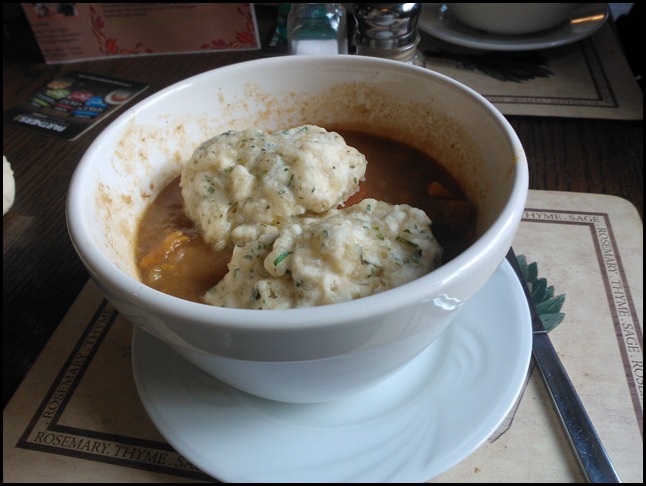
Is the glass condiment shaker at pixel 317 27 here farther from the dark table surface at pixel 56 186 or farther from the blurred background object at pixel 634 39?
the blurred background object at pixel 634 39

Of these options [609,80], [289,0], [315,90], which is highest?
[315,90]

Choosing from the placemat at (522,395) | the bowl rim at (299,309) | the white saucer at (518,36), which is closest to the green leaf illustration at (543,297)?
the placemat at (522,395)

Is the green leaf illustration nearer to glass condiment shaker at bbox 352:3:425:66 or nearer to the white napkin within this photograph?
glass condiment shaker at bbox 352:3:425:66

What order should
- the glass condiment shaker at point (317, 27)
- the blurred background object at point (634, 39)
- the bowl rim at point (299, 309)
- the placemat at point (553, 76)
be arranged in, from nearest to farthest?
the bowl rim at point (299, 309) < the placemat at point (553, 76) < the glass condiment shaker at point (317, 27) < the blurred background object at point (634, 39)

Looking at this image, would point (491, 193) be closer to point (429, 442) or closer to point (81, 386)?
point (429, 442)

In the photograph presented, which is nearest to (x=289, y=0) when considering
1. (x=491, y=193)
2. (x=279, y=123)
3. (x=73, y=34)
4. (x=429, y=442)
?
(x=73, y=34)
